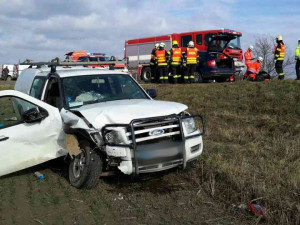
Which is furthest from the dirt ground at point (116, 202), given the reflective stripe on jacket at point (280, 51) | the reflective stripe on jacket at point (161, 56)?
the reflective stripe on jacket at point (280, 51)

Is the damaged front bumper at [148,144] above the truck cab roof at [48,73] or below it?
below

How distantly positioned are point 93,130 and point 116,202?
3.26 ft

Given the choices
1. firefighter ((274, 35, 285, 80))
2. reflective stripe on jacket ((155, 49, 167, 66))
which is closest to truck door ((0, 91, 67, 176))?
reflective stripe on jacket ((155, 49, 167, 66))

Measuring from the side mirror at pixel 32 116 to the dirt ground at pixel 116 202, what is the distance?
980 mm

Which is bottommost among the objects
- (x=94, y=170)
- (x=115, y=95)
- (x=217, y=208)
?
(x=217, y=208)

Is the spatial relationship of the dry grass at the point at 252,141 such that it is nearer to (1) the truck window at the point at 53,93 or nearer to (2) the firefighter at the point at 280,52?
(1) the truck window at the point at 53,93

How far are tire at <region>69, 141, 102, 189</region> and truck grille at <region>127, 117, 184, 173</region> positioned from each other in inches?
25.0

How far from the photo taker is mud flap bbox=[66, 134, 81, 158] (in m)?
5.47

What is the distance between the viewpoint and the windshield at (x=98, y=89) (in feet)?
20.0

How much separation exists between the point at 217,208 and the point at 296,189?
1010 mm

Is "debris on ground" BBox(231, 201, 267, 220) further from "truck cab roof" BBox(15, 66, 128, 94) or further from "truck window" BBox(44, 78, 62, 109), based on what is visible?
"truck cab roof" BBox(15, 66, 128, 94)

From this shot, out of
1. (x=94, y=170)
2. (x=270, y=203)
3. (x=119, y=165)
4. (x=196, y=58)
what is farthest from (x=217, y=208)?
(x=196, y=58)

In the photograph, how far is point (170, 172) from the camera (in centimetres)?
603

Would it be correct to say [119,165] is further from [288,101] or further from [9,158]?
[288,101]
